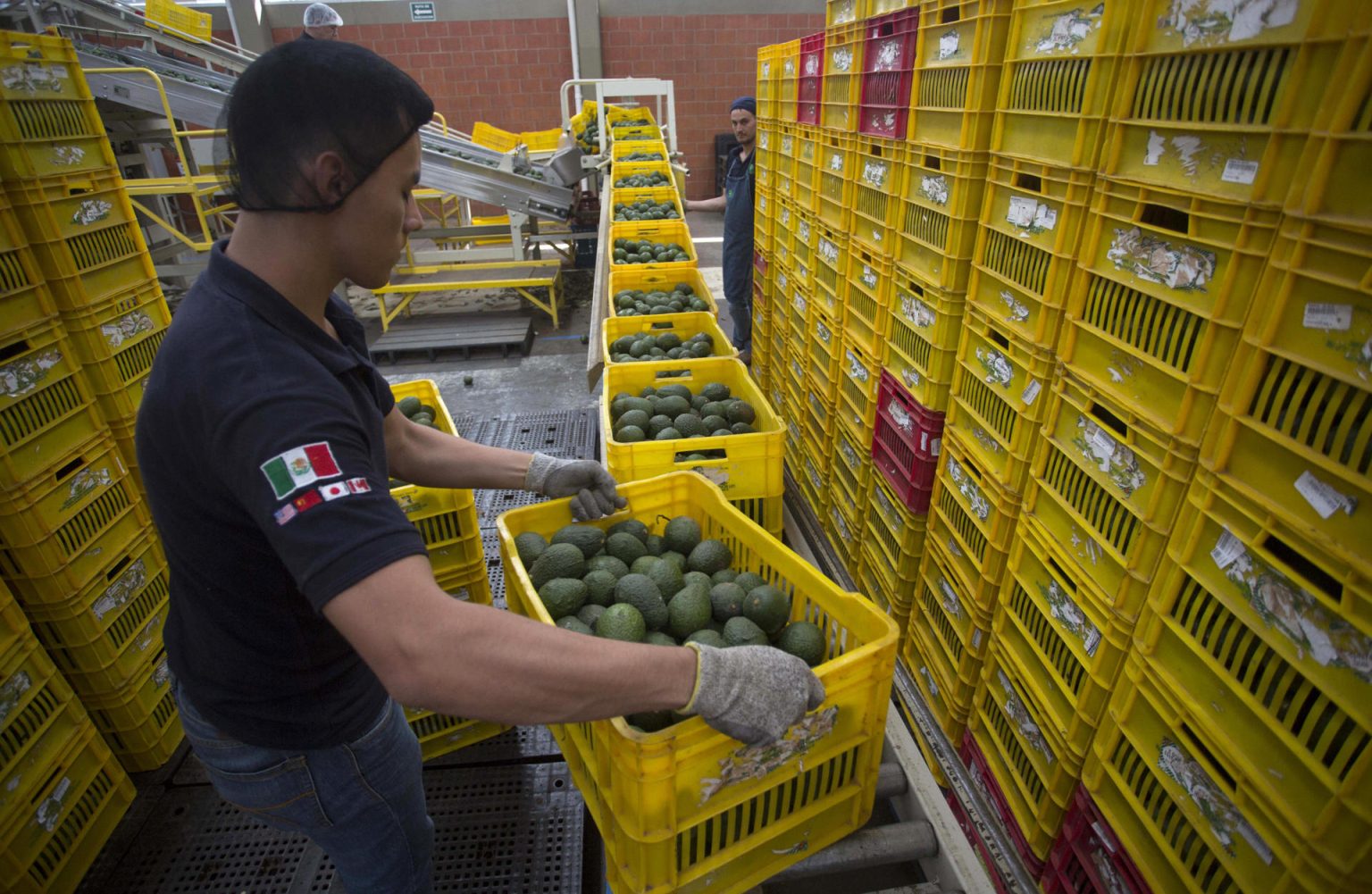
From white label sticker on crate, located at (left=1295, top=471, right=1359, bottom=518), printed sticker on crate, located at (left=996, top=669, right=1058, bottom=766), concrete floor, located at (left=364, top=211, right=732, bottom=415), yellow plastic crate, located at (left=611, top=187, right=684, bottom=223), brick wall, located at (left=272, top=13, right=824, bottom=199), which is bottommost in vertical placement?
concrete floor, located at (left=364, top=211, right=732, bottom=415)

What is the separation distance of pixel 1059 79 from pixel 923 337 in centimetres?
96

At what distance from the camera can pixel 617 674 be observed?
1151 mm

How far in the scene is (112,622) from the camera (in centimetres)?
257

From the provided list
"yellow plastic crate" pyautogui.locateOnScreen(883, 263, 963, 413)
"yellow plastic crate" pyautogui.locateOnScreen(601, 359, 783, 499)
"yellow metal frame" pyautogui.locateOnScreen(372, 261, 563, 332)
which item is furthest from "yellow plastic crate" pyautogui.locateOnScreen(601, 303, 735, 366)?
"yellow metal frame" pyautogui.locateOnScreen(372, 261, 563, 332)

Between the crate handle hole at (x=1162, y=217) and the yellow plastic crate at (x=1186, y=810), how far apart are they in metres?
0.95

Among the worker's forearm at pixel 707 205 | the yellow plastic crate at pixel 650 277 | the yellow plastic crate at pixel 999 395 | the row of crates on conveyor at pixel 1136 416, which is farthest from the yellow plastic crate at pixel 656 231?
the yellow plastic crate at pixel 999 395

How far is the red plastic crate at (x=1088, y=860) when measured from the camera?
1.61m

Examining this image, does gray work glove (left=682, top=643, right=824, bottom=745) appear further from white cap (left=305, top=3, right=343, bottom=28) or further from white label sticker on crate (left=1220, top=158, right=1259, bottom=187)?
white cap (left=305, top=3, right=343, bottom=28)

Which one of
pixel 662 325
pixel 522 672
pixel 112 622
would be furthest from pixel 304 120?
pixel 662 325

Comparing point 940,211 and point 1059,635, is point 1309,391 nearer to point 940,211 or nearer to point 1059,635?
point 1059,635

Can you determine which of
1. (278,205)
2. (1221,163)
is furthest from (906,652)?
(278,205)

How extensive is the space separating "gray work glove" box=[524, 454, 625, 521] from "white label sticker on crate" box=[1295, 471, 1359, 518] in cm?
155

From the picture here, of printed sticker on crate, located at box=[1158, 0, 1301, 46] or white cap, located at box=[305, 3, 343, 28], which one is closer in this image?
printed sticker on crate, located at box=[1158, 0, 1301, 46]

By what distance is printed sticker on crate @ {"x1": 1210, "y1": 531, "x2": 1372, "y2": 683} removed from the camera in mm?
1055
